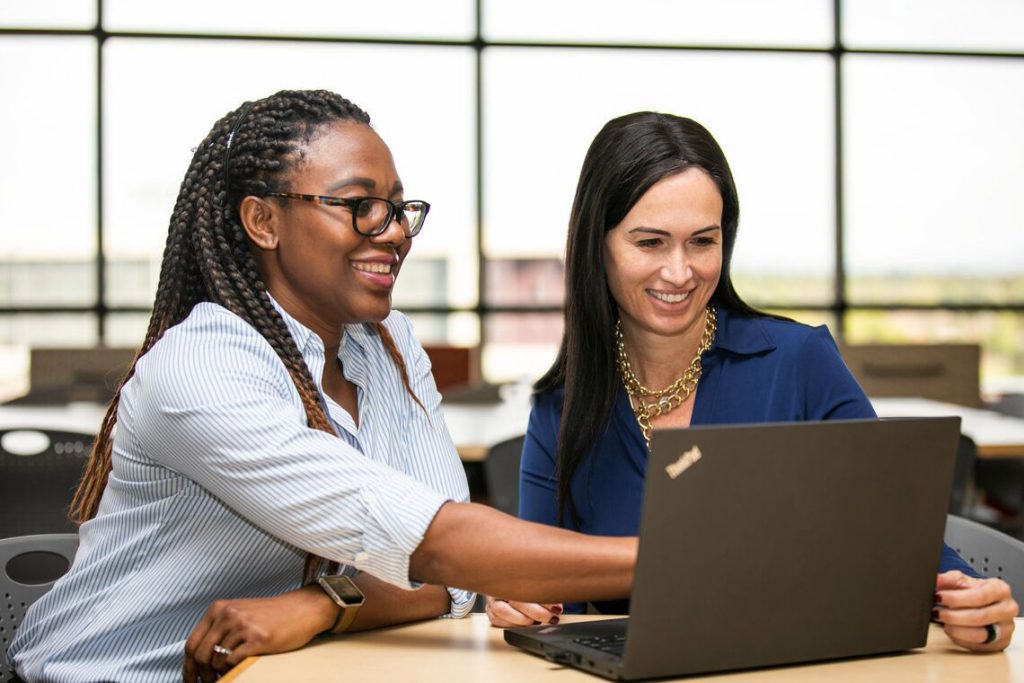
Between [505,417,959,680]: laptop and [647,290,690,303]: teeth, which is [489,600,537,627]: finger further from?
[647,290,690,303]: teeth

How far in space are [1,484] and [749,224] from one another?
16.1 ft

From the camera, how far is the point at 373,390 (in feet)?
5.58

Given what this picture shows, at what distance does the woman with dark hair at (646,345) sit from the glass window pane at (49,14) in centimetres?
506

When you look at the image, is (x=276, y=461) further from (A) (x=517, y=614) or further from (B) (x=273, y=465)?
(A) (x=517, y=614)

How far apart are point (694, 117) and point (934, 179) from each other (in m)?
1.38

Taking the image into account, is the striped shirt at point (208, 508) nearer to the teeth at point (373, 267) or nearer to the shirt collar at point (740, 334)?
the teeth at point (373, 267)

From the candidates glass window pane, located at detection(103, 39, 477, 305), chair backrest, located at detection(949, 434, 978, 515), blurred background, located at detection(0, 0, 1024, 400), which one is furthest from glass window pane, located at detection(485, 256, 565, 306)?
chair backrest, located at detection(949, 434, 978, 515)

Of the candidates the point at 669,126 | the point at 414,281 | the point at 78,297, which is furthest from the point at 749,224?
the point at 669,126

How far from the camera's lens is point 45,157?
626 cm

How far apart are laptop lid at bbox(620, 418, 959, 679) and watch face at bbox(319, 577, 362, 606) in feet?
1.21

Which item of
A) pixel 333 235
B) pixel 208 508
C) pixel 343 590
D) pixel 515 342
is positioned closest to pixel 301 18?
pixel 515 342

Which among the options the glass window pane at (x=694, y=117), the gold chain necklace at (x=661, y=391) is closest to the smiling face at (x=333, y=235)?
the gold chain necklace at (x=661, y=391)

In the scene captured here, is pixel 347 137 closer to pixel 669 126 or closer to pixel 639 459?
pixel 669 126

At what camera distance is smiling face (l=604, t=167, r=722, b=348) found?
1880 mm
